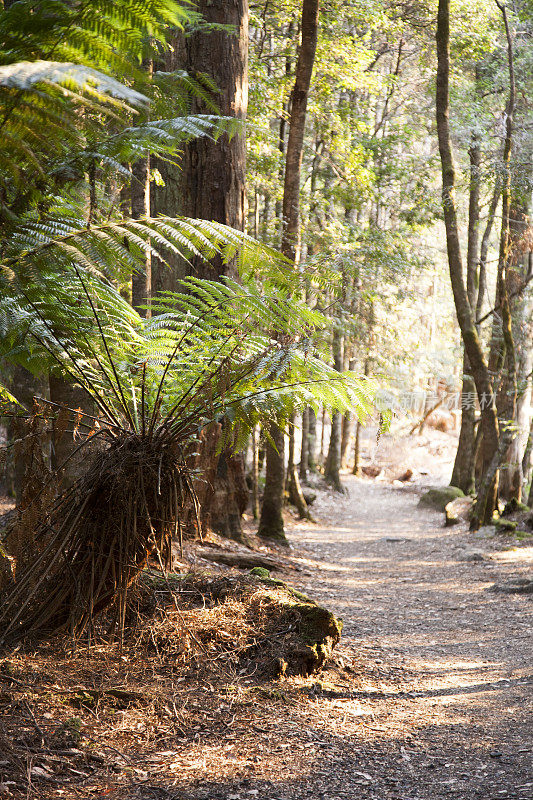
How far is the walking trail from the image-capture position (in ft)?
8.68

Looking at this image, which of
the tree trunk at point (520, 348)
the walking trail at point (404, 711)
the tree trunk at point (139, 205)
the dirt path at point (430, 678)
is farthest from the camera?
the tree trunk at point (520, 348)

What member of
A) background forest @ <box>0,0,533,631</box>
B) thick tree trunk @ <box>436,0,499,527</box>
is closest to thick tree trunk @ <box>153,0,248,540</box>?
background forest @ <box>0,0,533,631</box>

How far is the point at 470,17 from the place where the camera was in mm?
15789

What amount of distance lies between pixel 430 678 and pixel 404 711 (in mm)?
786

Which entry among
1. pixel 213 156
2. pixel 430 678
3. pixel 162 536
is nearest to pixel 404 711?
pixel 430 678

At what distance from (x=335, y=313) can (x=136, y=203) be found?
24.0 feet

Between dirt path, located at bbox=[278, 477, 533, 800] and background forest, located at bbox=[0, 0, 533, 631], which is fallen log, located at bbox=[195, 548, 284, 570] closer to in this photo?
background forest, located at bbox=[0, 0, 533, 631]

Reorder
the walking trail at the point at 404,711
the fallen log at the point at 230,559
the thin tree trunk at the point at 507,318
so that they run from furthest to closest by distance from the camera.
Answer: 1. the thin tree trunk at the point at 507,318
2. the fallen log at the point at 230,559
3. the walking trail at the point at 404,711

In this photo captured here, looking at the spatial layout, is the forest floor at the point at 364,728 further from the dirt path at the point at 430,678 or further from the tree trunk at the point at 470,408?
the tree trunk at the point at 470,408

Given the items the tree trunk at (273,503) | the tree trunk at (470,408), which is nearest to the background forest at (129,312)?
the tree trunk at (273,503)

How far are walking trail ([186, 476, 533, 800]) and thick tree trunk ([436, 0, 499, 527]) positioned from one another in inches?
174

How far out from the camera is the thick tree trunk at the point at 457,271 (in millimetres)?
11234

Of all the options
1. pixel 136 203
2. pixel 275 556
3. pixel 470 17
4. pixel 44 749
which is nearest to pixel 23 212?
pixel 44 749

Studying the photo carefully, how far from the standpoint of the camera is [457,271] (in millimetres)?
11750
